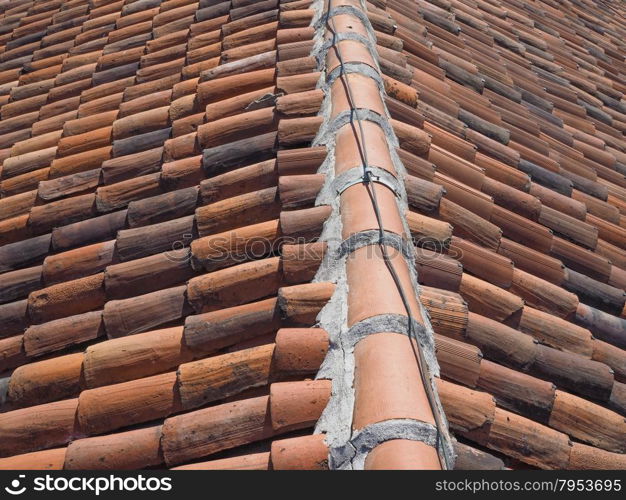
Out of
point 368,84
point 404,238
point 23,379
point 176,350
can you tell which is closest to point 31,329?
point 23,379

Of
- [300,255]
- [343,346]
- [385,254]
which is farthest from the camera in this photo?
[300,255]

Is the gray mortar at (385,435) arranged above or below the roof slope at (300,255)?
below

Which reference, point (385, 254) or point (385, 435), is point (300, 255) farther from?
point (385, 435)

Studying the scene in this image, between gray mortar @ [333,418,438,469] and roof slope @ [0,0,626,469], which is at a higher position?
roof slope @ [0,0,626,469]

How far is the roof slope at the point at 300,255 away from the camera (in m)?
1.86

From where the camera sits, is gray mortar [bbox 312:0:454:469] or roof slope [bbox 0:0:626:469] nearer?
gray mortar [bbox 312:0:454:469]

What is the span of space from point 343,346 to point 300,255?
452 millimetres

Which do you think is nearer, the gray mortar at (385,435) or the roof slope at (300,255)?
the gray mortar at (385,435)

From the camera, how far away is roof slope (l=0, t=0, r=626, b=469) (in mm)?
1857

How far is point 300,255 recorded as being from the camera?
86.4 inches

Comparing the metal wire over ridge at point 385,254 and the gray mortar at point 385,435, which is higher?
the metal wire over ridge at point 385,254

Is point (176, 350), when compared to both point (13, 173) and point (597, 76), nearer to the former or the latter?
point (13, 173)

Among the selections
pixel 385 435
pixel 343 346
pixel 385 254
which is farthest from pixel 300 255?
pixel 385 435

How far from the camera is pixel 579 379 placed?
2.25 m
